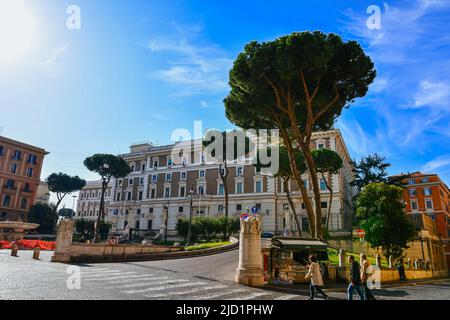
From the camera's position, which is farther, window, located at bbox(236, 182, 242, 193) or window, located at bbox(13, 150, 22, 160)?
window, located at bbox(13, 150, 22, 160)

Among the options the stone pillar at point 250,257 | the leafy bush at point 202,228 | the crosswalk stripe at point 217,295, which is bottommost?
the crosswalk stripe at point 217,295

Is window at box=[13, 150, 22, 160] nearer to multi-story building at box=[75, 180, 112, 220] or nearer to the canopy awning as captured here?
multi-story building at box=[75, 180, 112, 220]

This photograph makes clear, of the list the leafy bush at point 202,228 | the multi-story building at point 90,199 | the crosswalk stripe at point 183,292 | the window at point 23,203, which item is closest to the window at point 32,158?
the window at point 23,203

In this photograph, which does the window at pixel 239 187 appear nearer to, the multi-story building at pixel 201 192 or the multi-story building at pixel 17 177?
the multi-story building at pixel 201 192

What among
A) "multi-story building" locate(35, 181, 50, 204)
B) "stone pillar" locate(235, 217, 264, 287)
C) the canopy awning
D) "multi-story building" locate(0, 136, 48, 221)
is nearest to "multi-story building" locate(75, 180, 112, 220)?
"multi-story building" locate(35, 181, 50, 204)

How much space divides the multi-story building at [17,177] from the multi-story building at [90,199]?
21.3m

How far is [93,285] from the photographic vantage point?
31.2ft

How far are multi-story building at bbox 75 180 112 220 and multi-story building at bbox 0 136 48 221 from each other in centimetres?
2130

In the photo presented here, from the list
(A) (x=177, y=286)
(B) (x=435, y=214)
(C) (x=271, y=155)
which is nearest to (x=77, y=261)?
(A) (x=177, y=286)

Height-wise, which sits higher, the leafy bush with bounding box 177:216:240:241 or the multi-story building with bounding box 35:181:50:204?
the multi-story building with bounding box 35:181:50:204

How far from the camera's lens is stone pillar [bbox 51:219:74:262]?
17.2 meters

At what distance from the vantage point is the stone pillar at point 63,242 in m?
17.2
